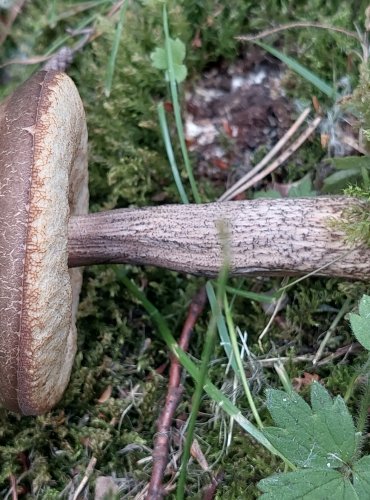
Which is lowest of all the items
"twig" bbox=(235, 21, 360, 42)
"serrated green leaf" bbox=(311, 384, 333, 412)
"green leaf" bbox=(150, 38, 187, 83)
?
"serrated green leaf" bbox=(311, 384, 333, 412)

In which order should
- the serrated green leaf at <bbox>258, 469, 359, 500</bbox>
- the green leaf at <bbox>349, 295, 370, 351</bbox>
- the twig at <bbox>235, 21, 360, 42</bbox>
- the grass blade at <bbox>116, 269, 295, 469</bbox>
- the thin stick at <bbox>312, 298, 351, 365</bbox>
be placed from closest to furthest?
the serrated green leaf at <bbox>258, 469, 359, 500</bbox>
the green leaf at <bbox>349, 295, 370, 351</bbox>
the grass blade at <bbox>116, 269, 295, 469</bbox>
the thin stick at <bbox>312, 298, 351, 365</bbox>
the twig at <bbox>235, 21, 360, 42</bbox>

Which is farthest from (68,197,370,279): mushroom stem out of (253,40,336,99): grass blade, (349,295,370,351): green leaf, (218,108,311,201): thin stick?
(253,40,336,99): grass blade

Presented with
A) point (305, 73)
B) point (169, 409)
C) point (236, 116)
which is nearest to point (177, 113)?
point (236, 116)

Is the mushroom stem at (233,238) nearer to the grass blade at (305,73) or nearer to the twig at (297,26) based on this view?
the grass blade at (305,73)

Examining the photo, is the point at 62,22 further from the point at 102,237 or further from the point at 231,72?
the point at 102,237

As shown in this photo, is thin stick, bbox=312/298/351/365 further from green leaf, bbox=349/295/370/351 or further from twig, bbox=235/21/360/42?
twig, bbox=235/21/360/42

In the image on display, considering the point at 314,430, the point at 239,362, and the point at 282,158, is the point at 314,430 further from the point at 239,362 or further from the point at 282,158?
the point at 282,158

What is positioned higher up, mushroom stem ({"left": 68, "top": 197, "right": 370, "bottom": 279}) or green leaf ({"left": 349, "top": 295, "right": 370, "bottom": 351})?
mushroom stem ({"left": 68, "top": 197, "right": 370, "bottom": 279})

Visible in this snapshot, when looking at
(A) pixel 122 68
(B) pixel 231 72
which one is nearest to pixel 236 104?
(B) pixel 231 72
